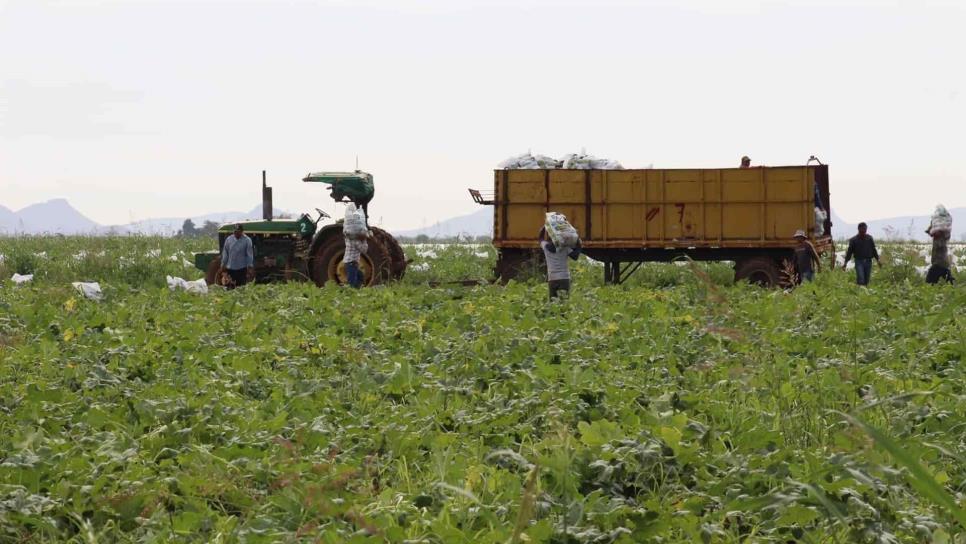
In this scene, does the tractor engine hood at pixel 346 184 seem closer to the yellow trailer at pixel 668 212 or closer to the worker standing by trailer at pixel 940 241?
the yellow trailer at pixel 668 212

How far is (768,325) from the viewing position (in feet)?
32.3

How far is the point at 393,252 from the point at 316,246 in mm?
1348

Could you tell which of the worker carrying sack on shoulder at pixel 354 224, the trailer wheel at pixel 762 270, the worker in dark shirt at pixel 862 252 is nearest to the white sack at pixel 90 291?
the worker carrying sack on shoulder at pixel 354 224

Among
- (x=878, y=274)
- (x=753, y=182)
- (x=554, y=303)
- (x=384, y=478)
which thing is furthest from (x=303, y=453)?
(x=878, y=274)

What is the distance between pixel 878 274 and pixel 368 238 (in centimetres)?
957

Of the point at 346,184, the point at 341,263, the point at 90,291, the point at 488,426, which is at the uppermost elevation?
the point at 346,184

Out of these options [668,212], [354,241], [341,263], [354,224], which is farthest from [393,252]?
[668,212]

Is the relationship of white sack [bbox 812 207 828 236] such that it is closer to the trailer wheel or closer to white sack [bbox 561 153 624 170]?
the trailer wheel

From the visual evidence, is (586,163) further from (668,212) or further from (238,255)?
(238,255)

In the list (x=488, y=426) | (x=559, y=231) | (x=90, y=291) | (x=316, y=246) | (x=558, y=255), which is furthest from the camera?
(x=316, y=246)

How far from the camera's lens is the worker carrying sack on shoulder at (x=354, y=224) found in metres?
16.5


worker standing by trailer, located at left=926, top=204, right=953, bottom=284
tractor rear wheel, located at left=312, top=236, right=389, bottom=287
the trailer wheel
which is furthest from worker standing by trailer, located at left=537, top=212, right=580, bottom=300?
worker standing by trailer, located at left=926, top=204, right=953, bottom=284

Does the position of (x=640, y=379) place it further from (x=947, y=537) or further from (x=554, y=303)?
→ (x=554, y=303)

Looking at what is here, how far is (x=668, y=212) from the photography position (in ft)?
57.7
